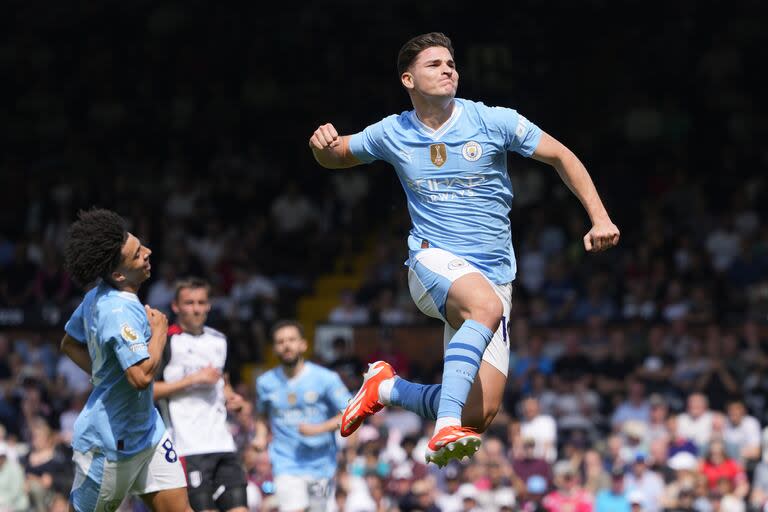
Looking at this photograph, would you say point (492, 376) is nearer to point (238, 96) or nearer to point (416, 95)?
point (416, 95)

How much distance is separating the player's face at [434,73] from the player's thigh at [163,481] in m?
2.46

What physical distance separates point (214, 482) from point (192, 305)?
125 centimetres

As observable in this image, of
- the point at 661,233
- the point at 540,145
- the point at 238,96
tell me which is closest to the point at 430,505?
the point at 661,233

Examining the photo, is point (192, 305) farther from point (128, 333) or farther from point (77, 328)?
point (128, 333)

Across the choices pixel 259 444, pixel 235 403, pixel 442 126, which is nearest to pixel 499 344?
pixel 442 126

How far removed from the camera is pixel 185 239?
18656 millimetres

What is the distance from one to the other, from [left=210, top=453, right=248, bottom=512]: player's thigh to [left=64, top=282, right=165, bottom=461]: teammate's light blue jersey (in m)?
1.94

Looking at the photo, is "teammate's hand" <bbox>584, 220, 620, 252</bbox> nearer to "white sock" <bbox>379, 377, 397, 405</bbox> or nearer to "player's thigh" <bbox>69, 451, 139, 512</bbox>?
"white sock" <bbox>379, 377, 397, 405</bbox>

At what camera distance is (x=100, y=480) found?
23.9 feet

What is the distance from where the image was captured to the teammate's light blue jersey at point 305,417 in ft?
35.3

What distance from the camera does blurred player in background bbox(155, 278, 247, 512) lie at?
30.3 feet

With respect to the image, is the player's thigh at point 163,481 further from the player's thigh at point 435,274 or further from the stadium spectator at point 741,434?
the stadium spectator at point 741,434

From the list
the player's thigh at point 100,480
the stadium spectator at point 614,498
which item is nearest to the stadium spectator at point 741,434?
the stadium spectator at point 614,498

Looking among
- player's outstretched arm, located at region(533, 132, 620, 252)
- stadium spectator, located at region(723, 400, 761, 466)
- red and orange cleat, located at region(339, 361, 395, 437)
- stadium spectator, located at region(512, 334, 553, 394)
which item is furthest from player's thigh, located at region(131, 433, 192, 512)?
stadium spectator, located at region(512, 334, 553, 394)
